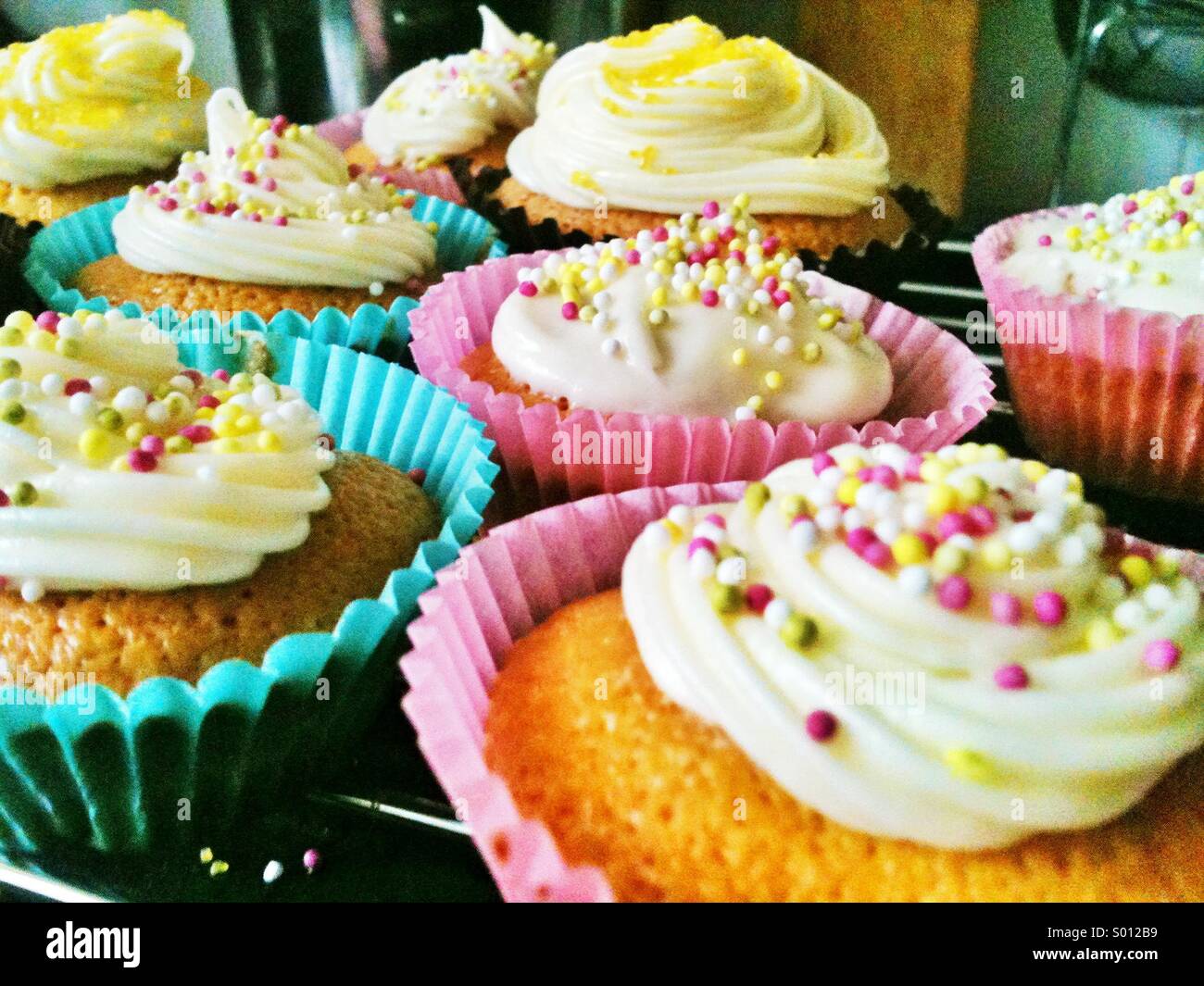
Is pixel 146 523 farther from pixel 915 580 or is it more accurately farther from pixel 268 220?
pixel 268 220

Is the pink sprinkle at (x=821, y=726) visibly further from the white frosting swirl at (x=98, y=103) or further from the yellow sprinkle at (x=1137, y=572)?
the white frosting swirl at (x=98, y=103)

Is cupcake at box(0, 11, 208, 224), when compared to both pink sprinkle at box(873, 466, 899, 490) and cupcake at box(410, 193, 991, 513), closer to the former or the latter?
cupcake at box(410, 193, 991, 513)

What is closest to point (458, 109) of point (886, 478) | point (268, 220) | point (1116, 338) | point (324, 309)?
point (268, 220)

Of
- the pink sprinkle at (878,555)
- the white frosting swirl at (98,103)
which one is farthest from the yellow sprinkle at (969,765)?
the white frosting swirl at (98,103)

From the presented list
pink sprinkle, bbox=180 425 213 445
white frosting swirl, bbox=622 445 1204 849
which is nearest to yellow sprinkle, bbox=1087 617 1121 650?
white frosting swirl, bbox=622 445 1204 849

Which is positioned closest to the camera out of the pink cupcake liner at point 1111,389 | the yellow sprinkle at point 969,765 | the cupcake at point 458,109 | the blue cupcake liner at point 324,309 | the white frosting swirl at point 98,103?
the yellow sprinkle at point 969,765

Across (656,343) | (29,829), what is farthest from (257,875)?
(656,343)
